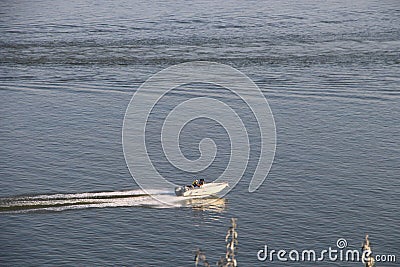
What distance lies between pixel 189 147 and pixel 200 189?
60.3 ft

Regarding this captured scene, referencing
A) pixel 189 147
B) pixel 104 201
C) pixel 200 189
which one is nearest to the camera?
pixel 104 201

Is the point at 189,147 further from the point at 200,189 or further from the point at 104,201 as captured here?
the point at 104,201

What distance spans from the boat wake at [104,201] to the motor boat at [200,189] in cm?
66

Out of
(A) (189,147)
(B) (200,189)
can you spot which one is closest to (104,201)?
(B) (200,189)

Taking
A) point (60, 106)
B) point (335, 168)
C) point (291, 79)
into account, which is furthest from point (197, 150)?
point (291, 79)

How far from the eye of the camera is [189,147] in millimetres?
102625

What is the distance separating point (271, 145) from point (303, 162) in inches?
329

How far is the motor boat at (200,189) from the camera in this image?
83812mm

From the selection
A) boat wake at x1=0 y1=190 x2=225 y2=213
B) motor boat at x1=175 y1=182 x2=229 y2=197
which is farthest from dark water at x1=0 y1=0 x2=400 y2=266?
motor boat at x1=175 y1=182 x2=229 y2=197

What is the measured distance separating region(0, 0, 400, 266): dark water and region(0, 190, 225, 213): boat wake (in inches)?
9.0

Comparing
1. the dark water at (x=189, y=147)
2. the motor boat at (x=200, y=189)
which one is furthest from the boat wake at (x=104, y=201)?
the motor boat at (x=200, y=189)

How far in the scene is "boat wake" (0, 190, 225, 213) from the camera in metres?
81.9

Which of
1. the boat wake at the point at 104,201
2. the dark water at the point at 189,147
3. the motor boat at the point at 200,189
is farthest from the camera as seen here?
the motor boat at the point at 200,189

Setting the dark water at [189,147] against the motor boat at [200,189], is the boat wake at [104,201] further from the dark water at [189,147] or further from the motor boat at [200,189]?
the motor boat at [200,189]
